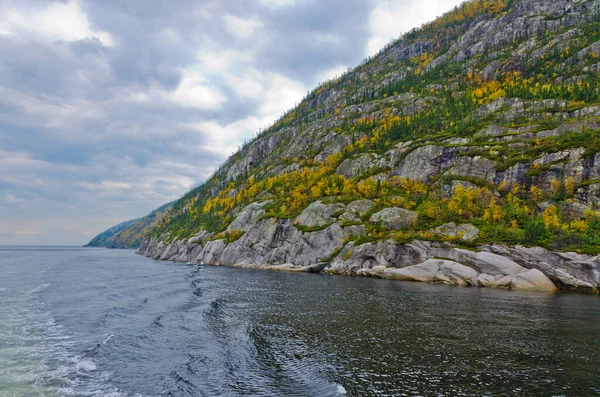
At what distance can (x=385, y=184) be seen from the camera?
12731 cm

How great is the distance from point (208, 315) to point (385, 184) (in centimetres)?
10237

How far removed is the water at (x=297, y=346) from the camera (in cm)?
1906

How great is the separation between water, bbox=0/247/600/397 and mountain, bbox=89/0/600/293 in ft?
85.6

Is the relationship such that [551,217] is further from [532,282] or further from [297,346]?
[297,346]

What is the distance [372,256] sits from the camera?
8981 centimetres

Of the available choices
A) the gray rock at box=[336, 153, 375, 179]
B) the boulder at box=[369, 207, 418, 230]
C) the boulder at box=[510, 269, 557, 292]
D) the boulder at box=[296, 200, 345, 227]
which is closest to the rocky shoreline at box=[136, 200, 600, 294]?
the boulder at box=[296, 200, 345, 227]

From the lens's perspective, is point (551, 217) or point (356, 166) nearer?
point (551, 217)

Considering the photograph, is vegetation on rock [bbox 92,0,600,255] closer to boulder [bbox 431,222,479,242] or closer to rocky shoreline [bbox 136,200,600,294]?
boulder [bbox 431,222,479,242]

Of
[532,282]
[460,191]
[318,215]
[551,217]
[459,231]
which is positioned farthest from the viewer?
[318,215]

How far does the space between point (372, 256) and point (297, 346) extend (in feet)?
219

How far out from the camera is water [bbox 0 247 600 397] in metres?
19.1

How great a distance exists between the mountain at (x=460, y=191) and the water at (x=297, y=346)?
26.1 metres

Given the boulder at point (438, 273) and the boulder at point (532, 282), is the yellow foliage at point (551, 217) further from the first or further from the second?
the boulder at point (438, 273)

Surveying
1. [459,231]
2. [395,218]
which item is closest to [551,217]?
[459,231]
